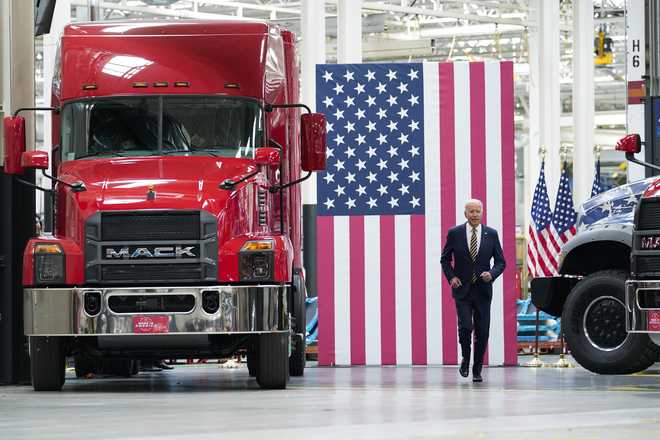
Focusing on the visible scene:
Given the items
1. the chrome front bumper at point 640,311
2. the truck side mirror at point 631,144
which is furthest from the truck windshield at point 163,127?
the chrome front bumper at point 640,311

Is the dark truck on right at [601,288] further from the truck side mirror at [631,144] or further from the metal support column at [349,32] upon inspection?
the metal support column at [349,32]

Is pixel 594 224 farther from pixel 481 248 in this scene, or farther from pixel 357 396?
pixel 357 396

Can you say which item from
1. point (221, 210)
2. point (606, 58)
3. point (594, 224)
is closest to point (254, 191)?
point (221, 210)

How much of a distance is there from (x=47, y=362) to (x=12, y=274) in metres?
2.01

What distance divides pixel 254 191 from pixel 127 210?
1245 millimetres

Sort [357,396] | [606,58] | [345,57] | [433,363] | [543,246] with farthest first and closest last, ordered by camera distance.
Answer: [606,58]
[345,57]
[543,246]
[433,363]
[357,396]

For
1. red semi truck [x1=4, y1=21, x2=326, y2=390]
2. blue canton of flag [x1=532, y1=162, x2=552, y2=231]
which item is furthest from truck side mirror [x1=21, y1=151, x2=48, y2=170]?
blue canton of flag [x1=532, y1=162, x2=552, y2=231]

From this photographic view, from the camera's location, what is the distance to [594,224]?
1705cm

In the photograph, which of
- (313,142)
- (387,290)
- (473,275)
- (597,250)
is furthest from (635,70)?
(313,142)

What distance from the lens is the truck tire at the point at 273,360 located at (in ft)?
45.6

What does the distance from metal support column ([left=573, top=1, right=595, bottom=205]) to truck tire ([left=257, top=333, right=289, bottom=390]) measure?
94.5ft

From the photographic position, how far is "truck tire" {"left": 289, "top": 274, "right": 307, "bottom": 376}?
1588cm

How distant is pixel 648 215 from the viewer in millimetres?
14406

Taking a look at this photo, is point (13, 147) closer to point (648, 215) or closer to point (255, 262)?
point (255, 262)
